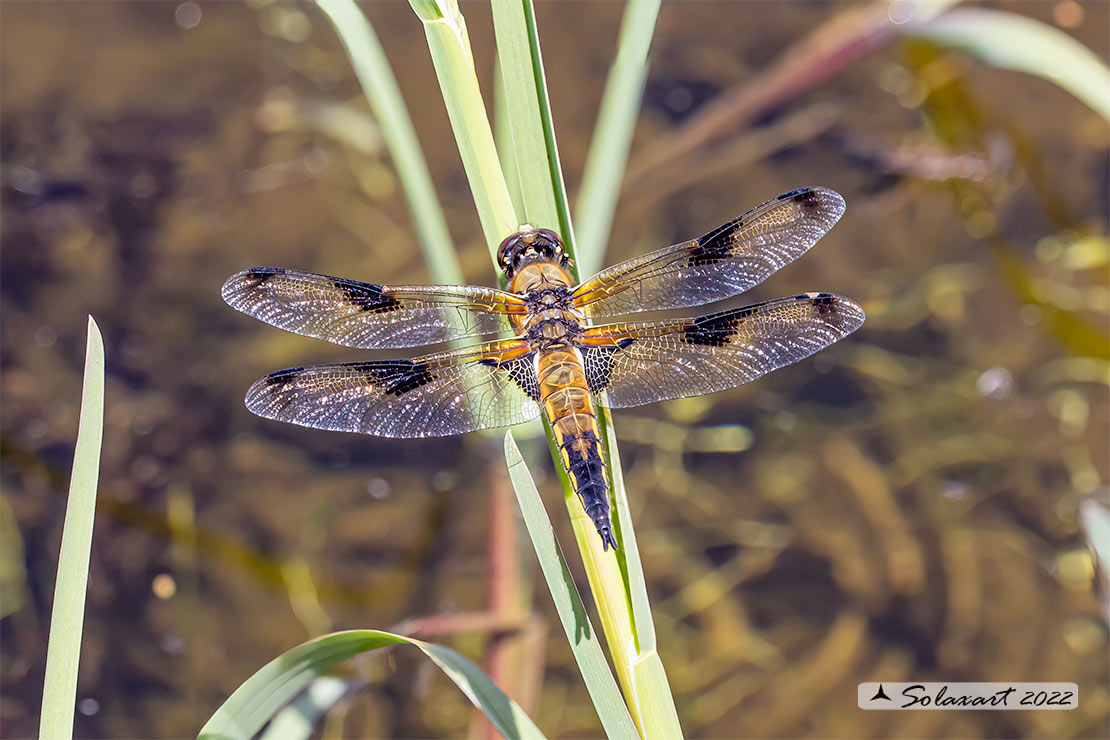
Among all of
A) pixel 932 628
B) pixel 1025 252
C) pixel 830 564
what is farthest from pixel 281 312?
pixel 1025 252

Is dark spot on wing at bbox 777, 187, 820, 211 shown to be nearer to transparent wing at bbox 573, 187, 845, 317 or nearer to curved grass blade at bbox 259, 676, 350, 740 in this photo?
transparent wing at bbox 573, 187, 845, 317

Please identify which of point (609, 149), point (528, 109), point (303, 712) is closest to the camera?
point (528, 109)

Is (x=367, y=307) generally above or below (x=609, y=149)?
below

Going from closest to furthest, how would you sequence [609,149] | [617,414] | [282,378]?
[282,378], [609,149], [617,414]

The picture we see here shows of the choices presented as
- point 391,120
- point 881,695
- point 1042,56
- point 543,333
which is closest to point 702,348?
point 543,333

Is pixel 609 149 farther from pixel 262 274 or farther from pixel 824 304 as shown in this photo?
pixel 262 274

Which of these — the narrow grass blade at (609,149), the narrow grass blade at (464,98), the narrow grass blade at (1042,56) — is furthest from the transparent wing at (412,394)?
the narrow grass blade at (1042,56)

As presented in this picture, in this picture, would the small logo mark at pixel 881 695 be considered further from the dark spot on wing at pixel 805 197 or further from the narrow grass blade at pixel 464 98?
the narrow grass blade at pixel 464 98

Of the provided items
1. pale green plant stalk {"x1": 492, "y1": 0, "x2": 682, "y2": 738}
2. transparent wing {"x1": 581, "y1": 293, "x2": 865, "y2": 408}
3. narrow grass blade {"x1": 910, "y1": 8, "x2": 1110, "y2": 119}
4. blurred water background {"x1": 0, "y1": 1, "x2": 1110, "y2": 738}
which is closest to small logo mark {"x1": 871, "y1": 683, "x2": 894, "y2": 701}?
blurred water background {"x1": 0, "y1": 1, "x2": 1110, "y2": 738}
